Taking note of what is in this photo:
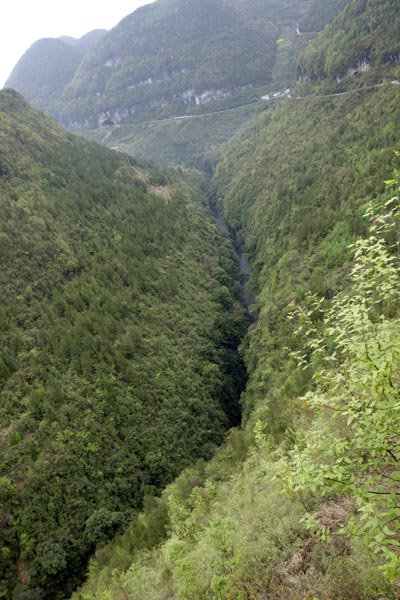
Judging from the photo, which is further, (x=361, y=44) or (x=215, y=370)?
(x=361, y=44)

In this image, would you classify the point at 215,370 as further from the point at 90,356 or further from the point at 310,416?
the point at 310,416

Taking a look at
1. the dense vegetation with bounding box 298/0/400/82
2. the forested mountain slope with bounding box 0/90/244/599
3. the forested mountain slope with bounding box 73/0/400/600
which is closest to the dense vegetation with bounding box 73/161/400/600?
the forested mountain slope with bounding box 73/0/400/600

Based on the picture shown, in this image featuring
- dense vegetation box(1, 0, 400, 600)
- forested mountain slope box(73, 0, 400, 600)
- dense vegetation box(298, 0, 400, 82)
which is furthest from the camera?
dense vegetation box(298, 0, 400, 82)

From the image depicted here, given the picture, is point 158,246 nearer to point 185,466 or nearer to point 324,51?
point 185,466

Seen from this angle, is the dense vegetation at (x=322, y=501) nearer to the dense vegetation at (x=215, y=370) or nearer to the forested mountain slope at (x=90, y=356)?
the dense vegetation at (x=215, y=370)

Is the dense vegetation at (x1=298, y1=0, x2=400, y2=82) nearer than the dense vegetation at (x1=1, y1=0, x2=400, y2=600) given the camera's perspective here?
No

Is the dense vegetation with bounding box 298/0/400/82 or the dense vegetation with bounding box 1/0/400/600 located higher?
the dense vegetation with bounding box 298/0/400/82

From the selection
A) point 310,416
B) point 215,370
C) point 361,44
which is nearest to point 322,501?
Result: point 310,416

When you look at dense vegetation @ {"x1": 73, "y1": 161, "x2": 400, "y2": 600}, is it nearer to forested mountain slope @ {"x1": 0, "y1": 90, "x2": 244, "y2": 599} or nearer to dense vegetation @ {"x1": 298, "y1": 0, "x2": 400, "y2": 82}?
forested mountain slope @ {"x1": 0, "y1": 90, "x2": 244, "y2": 599}

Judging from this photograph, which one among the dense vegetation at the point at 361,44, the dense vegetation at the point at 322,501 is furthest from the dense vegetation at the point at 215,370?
the dense vegetation at the point at 361,44
